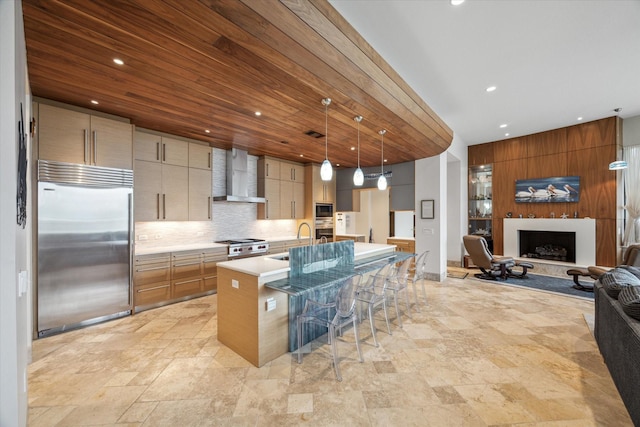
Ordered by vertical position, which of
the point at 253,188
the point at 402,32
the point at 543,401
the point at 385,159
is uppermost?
the point at 402,32

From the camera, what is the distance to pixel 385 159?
241 inches

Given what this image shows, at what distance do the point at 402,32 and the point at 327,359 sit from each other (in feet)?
10.7

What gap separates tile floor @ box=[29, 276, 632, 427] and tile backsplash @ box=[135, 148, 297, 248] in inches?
57.2

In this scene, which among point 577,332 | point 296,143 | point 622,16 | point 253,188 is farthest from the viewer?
point 253,188

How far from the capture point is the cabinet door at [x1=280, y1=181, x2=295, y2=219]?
6.22m

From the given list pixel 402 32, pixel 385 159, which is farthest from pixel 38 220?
pixel 385 159

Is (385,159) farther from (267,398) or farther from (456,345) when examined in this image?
(267,398)

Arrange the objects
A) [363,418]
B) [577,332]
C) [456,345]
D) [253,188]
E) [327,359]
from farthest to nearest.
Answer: [253,188]
[577,332]
[456,345]
[327,359]
[363,418]

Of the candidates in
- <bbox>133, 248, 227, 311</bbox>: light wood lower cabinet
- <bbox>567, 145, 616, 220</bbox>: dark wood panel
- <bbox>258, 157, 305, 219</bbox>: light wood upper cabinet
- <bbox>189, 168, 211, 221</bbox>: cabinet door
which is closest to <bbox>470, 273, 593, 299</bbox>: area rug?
<bbox>567, 145, 616, 220</bbox>: dark wood panel

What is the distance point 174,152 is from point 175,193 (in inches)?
26.8

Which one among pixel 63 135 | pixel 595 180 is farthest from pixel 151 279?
pixel 595 180

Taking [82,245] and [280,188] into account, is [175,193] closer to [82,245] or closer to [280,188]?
[82,245]

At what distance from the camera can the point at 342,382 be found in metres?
2.29

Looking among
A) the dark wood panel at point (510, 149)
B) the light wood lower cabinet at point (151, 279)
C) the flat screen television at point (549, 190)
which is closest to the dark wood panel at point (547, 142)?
the dark wood panel at point (510, 149)
